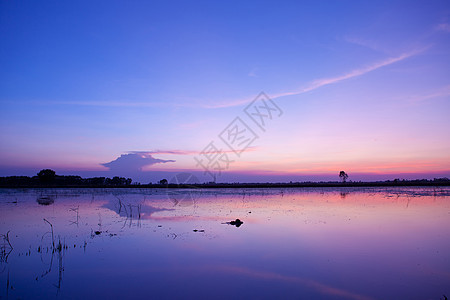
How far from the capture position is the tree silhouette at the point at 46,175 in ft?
307

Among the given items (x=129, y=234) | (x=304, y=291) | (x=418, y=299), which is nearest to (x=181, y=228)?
(x=129, y=234)

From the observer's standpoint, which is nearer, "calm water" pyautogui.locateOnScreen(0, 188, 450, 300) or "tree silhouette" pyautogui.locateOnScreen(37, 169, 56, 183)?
"calm water" pyautogui.locateOnScreen(0, 188, 450, 300)

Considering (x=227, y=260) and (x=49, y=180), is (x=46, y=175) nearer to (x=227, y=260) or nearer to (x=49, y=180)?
(x=49, y=180)

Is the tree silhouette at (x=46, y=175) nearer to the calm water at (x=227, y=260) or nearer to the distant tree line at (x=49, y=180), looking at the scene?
the distant tree line at (x=49, y=180)

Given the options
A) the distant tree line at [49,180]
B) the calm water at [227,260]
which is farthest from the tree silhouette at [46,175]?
the calm water at [227,260]

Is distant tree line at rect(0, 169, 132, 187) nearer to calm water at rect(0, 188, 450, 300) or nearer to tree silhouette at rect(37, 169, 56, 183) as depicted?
tree silhouette at rect(37, 169, 56, 183)

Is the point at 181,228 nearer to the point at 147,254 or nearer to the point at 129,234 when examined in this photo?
the point at 129,234

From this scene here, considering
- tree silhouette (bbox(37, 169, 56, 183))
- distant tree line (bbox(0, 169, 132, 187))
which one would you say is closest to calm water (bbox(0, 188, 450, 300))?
distant tree line (bbox(0, 169, 132, 187))

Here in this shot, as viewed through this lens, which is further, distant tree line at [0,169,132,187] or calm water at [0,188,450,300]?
distant tree line at [0,169,132,187]

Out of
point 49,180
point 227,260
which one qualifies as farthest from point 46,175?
point 227,260

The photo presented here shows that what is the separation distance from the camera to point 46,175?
9412 cm

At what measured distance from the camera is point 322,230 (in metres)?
13.7

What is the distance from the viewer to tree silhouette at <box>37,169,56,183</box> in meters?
93.6

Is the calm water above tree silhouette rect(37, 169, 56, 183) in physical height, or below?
below
